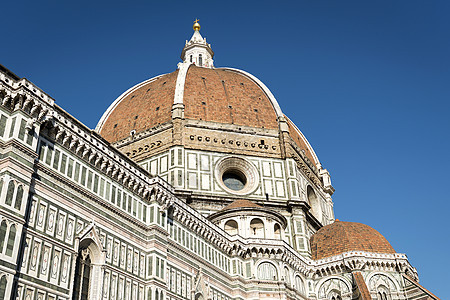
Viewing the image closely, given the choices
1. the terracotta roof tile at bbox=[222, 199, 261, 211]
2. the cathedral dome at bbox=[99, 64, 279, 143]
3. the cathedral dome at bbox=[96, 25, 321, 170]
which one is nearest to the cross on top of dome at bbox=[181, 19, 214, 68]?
the cathedral dome at bbox=[96, 25, 321, 170]

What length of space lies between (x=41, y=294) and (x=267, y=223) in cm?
2027

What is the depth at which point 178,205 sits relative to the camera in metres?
29.4

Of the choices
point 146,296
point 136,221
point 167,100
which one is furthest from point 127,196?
point 167,100

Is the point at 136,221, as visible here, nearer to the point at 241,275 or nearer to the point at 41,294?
the point at 41,294

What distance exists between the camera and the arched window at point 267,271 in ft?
111

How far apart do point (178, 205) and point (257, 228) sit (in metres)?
9.04

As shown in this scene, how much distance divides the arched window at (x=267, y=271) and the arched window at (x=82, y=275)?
15185 millimetres

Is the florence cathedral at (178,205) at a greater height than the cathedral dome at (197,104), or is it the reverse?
the cathedral dome at (197,104)

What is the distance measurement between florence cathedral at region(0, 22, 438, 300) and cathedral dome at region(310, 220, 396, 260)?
12 centimetres

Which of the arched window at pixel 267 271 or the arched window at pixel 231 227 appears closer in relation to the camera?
the arched window at pixel 267 271

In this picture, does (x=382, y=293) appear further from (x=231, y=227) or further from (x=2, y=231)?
(x=2, y=231)

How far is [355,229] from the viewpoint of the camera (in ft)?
135

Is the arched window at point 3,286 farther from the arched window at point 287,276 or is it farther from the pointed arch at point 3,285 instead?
the arched window at point 287,276

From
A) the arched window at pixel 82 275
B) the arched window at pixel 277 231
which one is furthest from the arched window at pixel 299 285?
the arched window at pixel 82 275
